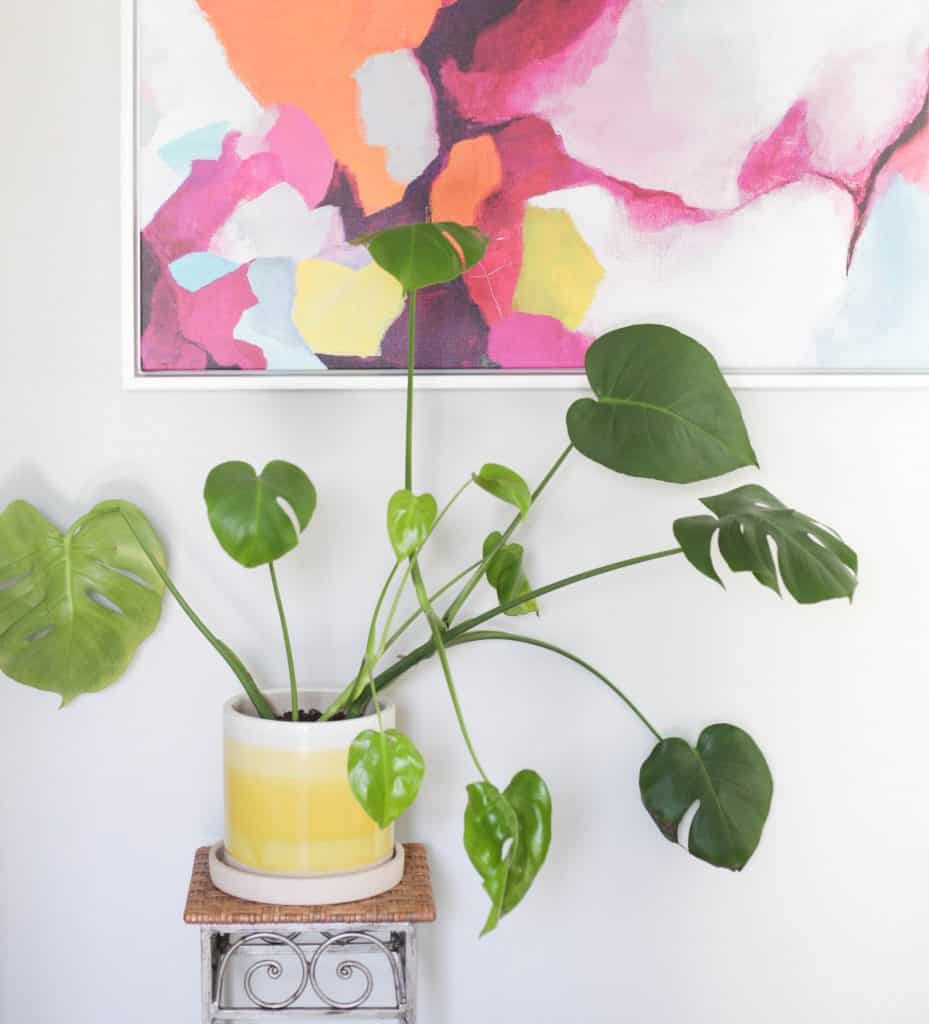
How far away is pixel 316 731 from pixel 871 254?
95cm

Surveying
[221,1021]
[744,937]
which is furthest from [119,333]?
[744,937]

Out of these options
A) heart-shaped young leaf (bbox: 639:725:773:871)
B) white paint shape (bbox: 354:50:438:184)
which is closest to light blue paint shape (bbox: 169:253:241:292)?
white paint shape (bbox: 354:50:438:184)

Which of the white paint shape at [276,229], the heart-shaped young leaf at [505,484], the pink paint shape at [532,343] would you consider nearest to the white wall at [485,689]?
the pink paint shape at [532,343]

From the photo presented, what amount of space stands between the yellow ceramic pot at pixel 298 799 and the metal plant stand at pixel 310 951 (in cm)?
5

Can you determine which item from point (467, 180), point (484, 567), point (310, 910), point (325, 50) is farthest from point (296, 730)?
point (325, 50)

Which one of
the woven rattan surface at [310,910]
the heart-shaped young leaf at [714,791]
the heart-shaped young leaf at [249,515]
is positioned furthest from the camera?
the heart-shaped young leaf at [714,791]

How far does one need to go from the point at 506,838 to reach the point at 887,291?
894 millimetres

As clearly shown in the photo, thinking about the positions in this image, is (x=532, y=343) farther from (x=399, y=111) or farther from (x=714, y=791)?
(x=714, y=791)

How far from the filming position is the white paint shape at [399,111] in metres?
1.40

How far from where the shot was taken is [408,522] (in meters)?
1.09

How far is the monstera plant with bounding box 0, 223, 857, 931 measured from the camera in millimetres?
1073

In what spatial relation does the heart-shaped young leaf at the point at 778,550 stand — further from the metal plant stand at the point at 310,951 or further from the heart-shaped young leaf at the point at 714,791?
the metal plant stand at the point at 310,951

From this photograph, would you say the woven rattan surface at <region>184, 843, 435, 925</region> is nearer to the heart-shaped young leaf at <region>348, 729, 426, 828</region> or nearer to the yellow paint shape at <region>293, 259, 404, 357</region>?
the heart-shaped young leaf at <region>348, 729, 426, 828</region>

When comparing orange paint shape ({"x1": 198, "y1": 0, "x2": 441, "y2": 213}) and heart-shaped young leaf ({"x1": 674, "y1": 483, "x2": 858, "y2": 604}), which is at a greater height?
orange paint shape ({"x1": 198, "y1": 0, "x2": 441, "y2": 213})
